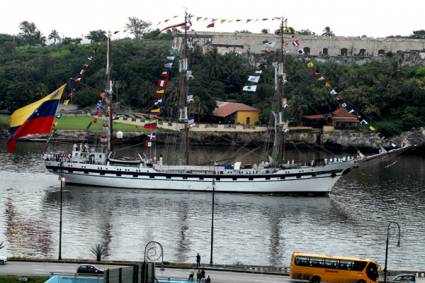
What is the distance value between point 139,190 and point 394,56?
74.7m

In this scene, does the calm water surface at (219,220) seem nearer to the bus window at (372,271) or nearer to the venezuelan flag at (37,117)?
the venezuelan flag at (37,117)

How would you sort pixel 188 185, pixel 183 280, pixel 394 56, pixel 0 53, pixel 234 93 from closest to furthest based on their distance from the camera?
pixel 183 280 < pixel 188 185 < pixel 234 93 < pixel 394 56 < pixel 0 53

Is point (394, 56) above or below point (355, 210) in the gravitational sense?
above

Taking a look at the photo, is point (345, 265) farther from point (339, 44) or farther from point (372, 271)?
point (339, 44)

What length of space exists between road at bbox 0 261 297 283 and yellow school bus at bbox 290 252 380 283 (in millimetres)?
983

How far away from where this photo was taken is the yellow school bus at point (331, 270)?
50531 mm

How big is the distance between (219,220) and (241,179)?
14.5 metres

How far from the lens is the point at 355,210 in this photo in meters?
75.3

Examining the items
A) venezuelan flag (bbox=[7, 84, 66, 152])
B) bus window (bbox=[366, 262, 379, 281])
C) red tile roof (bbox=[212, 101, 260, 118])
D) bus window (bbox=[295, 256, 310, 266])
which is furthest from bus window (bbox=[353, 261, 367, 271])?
red tile roof (bbox=[212, 101, 260, 118])

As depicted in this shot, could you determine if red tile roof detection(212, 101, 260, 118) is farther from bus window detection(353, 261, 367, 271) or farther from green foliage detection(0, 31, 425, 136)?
bus window detection(353, 261, 367, 271)

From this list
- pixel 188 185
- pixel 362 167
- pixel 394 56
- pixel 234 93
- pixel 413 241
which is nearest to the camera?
pixel 413 241

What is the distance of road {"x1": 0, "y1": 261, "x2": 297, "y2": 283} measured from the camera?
49.5m

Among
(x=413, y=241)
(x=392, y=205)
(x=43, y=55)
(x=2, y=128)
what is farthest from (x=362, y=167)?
(x=43, y=55)

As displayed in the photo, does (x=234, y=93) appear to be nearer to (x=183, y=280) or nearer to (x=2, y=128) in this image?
(x=2, y=128)
